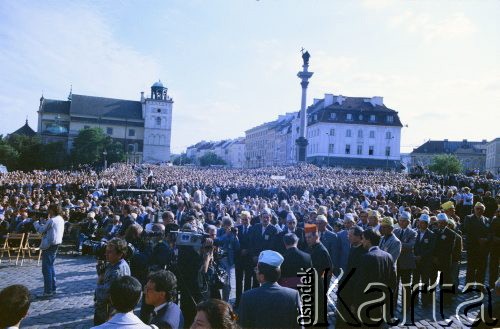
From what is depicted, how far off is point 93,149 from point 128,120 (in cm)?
2528

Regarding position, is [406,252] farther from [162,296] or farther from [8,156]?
[8,156]

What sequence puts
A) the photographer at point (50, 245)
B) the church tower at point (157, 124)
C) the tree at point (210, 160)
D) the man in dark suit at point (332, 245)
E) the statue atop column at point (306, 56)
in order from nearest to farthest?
Result: the man in dark suit at point (332, 245) < the photographer at point (50, 245) < the statue atop column at point (306, 56) < the church tower at point (157, 124) < the tree at point (210, 160)

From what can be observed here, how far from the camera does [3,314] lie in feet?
10.4

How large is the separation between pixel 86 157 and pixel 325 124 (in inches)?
1759

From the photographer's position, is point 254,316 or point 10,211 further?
point 10,211

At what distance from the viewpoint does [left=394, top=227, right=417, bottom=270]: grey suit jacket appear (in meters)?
8.47

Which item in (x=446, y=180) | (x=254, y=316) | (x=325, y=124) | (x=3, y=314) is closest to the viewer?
(x=3, y=314)

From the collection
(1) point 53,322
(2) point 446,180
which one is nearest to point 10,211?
(1) point 53,322

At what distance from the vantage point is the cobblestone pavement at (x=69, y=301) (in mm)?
7367

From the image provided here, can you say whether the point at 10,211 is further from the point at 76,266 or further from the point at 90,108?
the point at 90,108

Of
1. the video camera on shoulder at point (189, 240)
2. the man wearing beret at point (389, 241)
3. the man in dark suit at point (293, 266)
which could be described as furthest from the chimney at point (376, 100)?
the man in dark suit at point (293, 266)

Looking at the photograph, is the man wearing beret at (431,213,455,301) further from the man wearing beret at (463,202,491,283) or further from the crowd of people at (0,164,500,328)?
the man wearing beret at (463,202,491,283)

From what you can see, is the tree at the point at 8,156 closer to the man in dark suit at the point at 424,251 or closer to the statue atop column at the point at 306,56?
the statue atop column at the point at 306,56

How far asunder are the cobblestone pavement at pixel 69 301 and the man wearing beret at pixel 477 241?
61 cm
